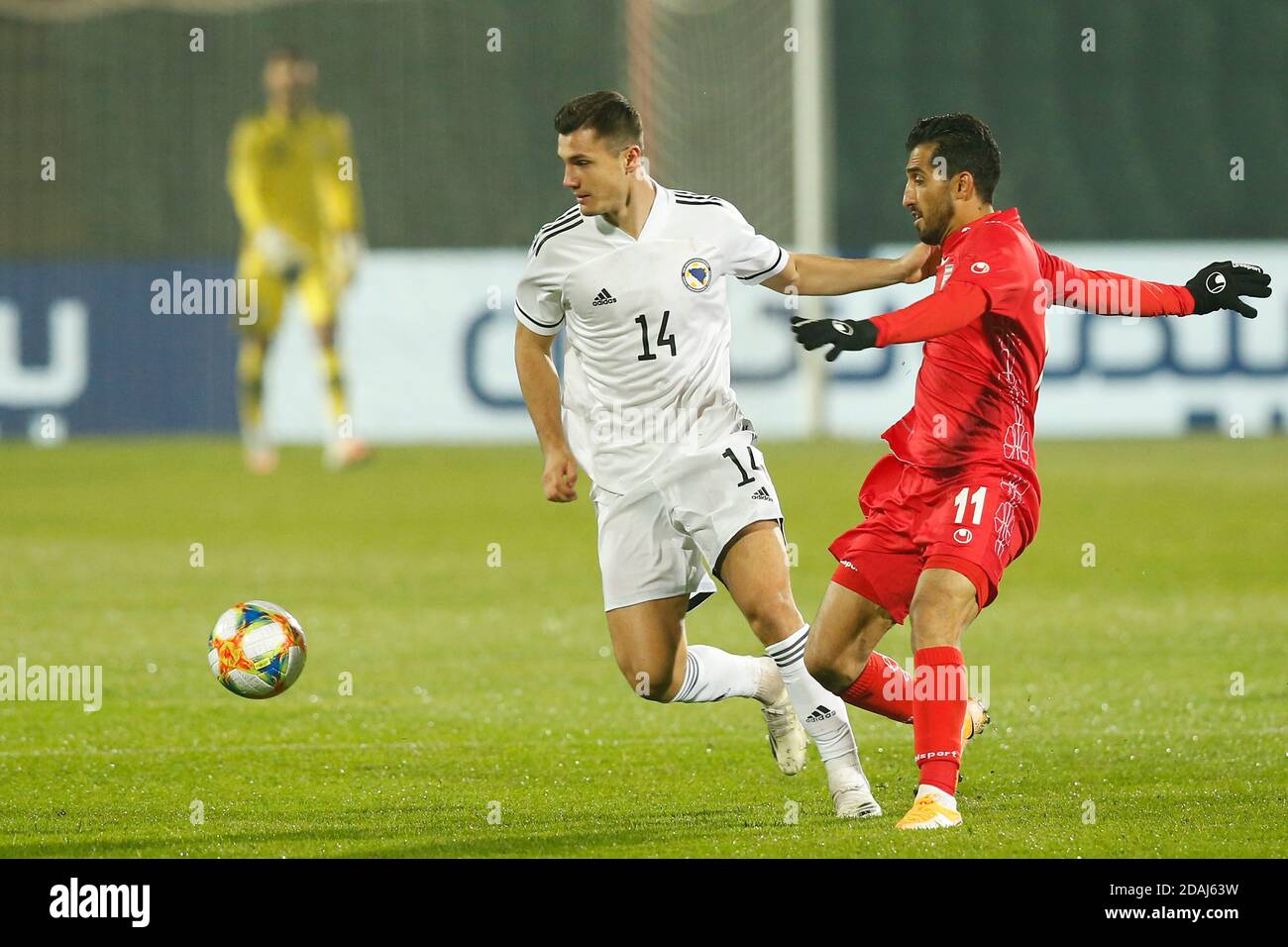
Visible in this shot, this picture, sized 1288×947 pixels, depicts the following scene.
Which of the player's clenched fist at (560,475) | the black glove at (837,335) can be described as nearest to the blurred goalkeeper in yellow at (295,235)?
the player's clenched fist at (560,475)

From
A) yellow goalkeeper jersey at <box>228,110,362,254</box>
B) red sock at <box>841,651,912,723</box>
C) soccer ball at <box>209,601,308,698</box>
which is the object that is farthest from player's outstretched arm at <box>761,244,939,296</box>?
yellow goalkeeper jersey at <box>228,110,362,254</box>

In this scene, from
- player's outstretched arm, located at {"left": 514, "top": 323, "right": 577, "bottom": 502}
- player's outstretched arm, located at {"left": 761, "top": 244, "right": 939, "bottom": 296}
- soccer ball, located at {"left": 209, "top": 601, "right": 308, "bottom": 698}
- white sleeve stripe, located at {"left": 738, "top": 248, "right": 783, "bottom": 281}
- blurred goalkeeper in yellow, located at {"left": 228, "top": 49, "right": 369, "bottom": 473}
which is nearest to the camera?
player's outstretched arm, located at {"left": 761, "top": 244, "right": 939, "bottom": 296}

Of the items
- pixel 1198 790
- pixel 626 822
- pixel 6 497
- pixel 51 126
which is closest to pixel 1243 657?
pixel 1198 790

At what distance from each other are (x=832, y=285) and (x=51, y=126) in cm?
1715

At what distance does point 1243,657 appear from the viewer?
8.07 meters

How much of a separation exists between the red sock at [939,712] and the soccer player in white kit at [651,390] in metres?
0.47

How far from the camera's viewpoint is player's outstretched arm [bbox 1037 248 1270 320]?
5.48m

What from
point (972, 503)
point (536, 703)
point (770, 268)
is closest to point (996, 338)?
point (972, 503)

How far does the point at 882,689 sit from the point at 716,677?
503 mm

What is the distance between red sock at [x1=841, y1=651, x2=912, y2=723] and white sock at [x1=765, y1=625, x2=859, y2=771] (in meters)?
0.27

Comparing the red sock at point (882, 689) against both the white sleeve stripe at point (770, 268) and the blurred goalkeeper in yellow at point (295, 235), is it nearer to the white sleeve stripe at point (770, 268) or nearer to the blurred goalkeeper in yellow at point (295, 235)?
the white sleeve stripe at point (770, 268)

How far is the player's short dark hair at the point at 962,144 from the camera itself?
5391 millimetres

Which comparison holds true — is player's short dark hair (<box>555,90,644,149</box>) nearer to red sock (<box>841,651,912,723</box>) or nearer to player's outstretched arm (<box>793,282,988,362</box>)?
player's outstretched arm (<box>793,282,988,362</box>)

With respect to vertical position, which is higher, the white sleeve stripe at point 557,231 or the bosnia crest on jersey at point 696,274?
the white sleeve stripe at point 557,231
